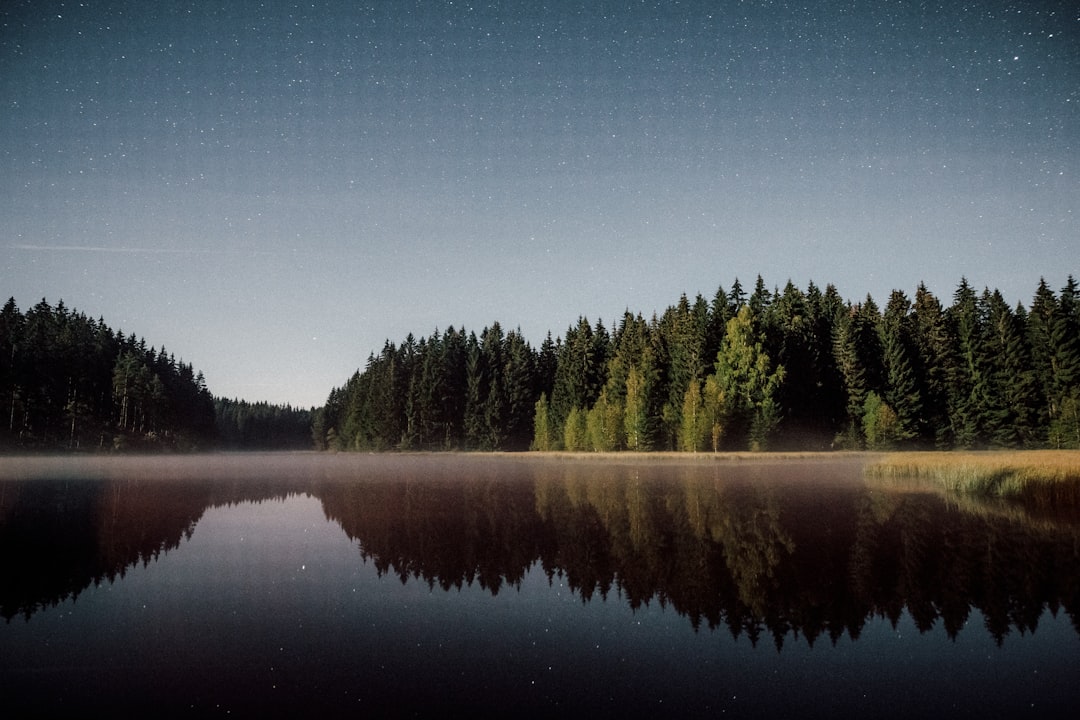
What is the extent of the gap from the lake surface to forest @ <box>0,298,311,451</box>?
7914cm

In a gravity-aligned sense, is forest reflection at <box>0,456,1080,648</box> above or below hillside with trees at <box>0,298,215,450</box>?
below

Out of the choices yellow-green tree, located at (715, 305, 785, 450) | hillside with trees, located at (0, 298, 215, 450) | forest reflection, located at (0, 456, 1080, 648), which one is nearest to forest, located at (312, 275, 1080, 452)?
yellow-green tree, located at (715, 305, 785, 450)

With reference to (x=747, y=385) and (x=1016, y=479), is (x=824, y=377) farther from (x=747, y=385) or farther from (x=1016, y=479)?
(x=1016, y=479)

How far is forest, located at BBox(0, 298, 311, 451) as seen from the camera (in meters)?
79.6

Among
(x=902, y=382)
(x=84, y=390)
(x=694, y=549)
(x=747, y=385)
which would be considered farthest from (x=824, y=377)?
(x=84, y=390)

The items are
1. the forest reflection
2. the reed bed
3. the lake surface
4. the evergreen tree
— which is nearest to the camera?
the lake surface

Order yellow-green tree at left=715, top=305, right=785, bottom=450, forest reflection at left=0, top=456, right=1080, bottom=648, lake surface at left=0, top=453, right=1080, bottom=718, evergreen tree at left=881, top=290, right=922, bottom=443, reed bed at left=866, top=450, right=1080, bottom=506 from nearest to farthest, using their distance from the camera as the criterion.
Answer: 1. lake surface at left=0, top=453, right=1080, bottom=718
2. forest reflection at left=0, top=456, right=1080, bottom=648
3. reed bed at left=866, top=450, right=1080, bottom=506
4. yellow-green tree at left=715, top=305, right=785, bottom=450
5. evergreen tree at left=881, top=290, right=922, bottom=443

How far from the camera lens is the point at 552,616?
9516mm

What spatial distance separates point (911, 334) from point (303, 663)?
271 feet

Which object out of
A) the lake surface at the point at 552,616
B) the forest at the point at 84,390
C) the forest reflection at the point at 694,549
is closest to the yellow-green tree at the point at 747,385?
the forest reflection at the point at 694,549

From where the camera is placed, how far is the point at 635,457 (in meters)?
60.9

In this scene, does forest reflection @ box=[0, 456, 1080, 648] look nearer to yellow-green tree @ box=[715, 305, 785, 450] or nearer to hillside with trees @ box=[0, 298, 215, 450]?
yellow-green tree @ box=[715, 305, 785, 450]

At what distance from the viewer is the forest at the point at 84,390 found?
79.6 m

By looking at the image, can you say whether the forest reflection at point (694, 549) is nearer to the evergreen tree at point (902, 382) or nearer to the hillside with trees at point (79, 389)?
the evergreen tree at point (902, 382)
